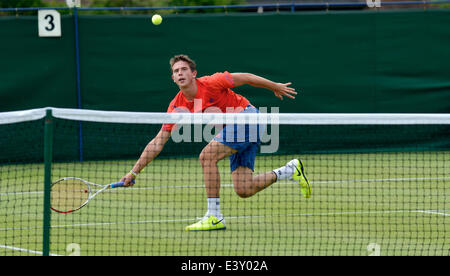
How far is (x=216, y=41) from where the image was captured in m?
11.6

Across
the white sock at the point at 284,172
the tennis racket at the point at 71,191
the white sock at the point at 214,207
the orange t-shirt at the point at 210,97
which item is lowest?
the white sock at the point at 214,207

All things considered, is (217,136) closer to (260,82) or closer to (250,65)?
(260,82)

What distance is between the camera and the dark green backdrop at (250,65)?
11117 millimetres

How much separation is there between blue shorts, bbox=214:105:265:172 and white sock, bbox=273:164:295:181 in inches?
13.2

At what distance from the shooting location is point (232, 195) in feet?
26.0

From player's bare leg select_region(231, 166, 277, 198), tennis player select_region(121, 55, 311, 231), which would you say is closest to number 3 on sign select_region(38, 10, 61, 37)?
tennis player select_region(121, 55, 311, 231)

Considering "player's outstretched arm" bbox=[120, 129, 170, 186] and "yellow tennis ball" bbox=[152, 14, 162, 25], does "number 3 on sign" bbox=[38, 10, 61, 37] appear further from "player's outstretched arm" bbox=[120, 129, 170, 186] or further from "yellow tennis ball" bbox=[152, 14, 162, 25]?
"player's outstretched arm" bbox=[120, 129, 170, 186]

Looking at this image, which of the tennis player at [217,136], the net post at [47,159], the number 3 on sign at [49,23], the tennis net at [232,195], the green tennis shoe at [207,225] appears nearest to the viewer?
the net post at [47,159]

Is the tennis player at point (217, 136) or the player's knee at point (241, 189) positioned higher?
the tennis player at point (217, 136)

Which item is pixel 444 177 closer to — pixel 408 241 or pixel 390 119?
pixel 408 241

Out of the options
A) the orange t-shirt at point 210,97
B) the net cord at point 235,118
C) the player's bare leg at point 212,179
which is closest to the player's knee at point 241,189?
the player's bare leg at point 212,179

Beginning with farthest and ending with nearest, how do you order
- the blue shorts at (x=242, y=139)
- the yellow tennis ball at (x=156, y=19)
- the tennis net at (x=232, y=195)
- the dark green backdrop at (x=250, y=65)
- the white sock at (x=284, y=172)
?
the dark green backdrop at (x=250, y=65) → the yellow tennis ball at (x=156, y=19) → the white sock at (x=284, y=172) → the blue shorts at (x=242, y=139) → the tennis net at (x=232, y=195)

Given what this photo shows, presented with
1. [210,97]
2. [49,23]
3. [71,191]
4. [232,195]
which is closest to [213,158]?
[210,97]

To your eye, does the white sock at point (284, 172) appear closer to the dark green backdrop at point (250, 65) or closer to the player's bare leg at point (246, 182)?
the player's bare leg at point (246, 182)
